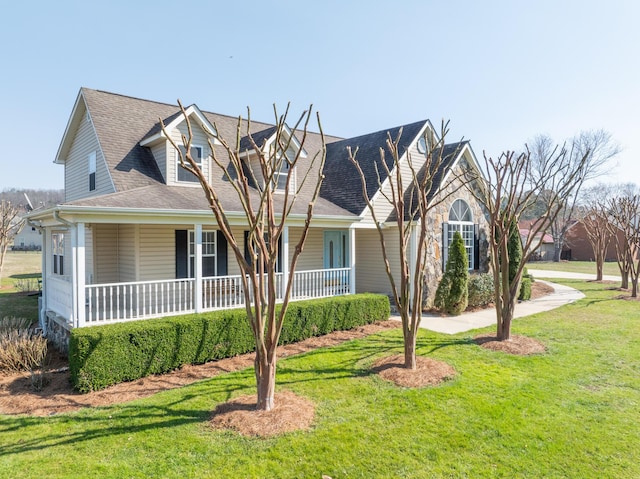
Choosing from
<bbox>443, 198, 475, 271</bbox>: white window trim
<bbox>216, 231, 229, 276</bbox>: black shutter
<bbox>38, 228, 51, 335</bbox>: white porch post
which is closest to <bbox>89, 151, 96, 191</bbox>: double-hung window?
<bbox>38, 228, 51, 335</bbox>: white porch post

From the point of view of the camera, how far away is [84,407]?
613cm

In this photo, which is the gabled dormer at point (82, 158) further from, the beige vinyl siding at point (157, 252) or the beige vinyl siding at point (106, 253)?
the beige vinyl siding at point (157, 252)

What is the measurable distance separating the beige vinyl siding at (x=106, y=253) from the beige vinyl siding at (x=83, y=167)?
4.10 ft

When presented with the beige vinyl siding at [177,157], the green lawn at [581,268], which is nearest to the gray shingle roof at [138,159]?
the beige vinyl siding at [177,157]

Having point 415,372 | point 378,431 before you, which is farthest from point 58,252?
point 378,431

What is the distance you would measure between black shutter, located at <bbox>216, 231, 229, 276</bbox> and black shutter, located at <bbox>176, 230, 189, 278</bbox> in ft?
3.26

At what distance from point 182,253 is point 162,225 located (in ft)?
3.50

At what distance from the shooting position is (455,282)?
43.2 ft

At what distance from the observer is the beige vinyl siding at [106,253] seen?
40.9 feet

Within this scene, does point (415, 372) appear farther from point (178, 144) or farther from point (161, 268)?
point (178, 144)

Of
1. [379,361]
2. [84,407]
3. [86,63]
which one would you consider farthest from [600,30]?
[86,63]

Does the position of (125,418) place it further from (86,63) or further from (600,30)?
(600,30)

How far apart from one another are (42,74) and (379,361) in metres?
14.6

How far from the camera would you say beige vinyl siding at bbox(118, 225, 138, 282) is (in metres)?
11.5
